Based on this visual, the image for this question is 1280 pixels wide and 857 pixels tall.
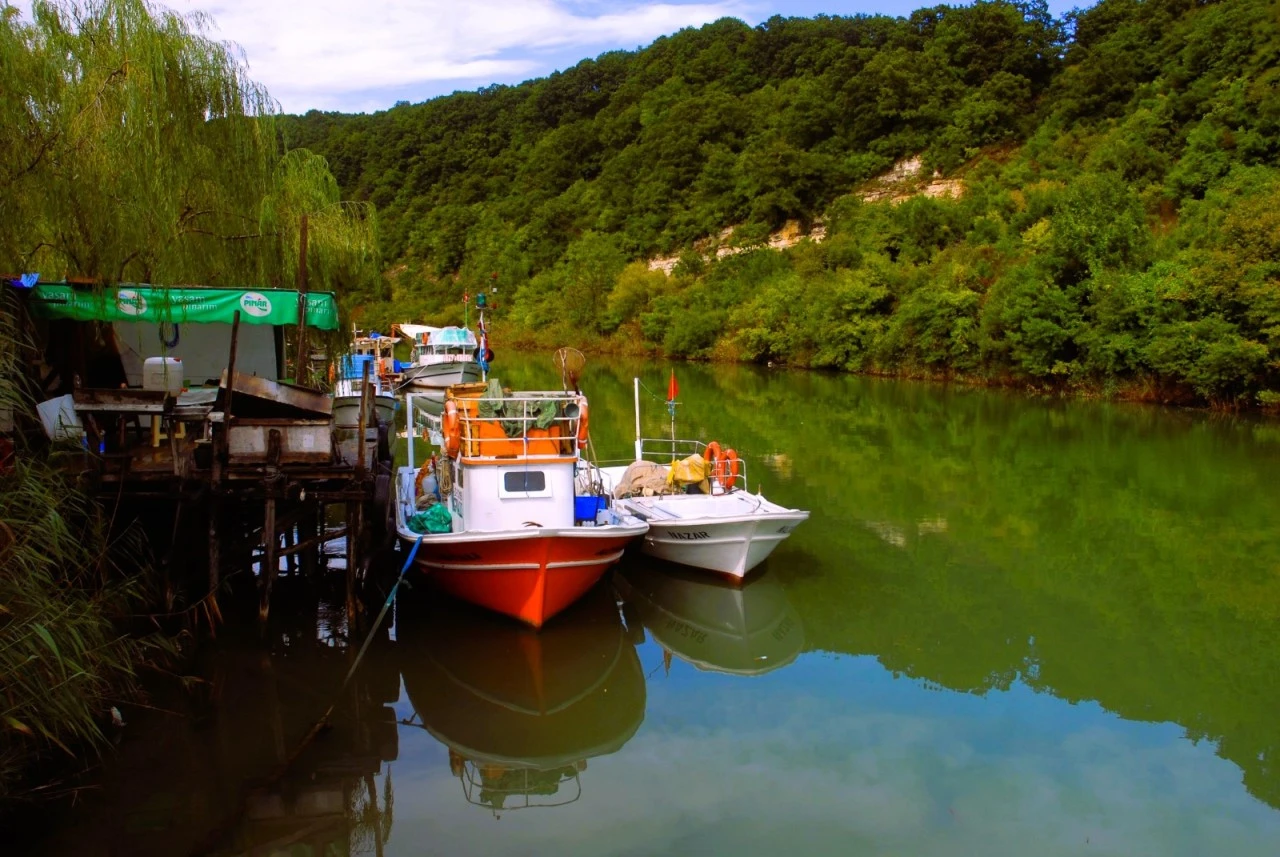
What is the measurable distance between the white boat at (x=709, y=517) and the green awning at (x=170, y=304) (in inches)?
201

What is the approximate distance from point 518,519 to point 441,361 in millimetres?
26157

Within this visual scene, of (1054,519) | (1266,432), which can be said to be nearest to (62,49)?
(1054,519)

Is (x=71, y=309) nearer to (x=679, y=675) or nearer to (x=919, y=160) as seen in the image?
(x=679, y=675)

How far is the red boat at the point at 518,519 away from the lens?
38.6 ft

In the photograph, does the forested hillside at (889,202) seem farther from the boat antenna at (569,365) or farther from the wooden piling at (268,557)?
the wooden piling at (268,557)

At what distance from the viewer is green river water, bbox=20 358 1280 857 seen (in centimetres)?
801

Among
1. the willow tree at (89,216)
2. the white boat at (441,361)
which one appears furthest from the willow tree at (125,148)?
the white boat at (441,361)

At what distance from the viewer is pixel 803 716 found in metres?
10.1

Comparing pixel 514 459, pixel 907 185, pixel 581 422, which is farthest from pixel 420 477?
pixel 907 185

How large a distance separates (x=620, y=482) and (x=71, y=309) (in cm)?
774

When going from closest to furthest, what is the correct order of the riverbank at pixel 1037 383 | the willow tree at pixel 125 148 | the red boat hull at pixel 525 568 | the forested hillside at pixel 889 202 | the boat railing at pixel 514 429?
1. the willow tree at pixel 125 148
2. the red boat hull at pixel 525 568
3. the boat railing at pixel 514 429
4. the riverbank at pixel 1037 383
5. the forested hillside at pixel 889 202

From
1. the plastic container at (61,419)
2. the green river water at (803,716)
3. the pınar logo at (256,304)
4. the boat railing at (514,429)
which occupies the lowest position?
the green river water at (803,716)

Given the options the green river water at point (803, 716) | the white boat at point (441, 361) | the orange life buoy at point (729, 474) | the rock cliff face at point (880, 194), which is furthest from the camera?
the rock cliff face at point (880, 194)

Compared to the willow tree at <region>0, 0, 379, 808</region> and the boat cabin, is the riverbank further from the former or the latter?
the willow tree at <region>0, 0, 379, 808</region>
